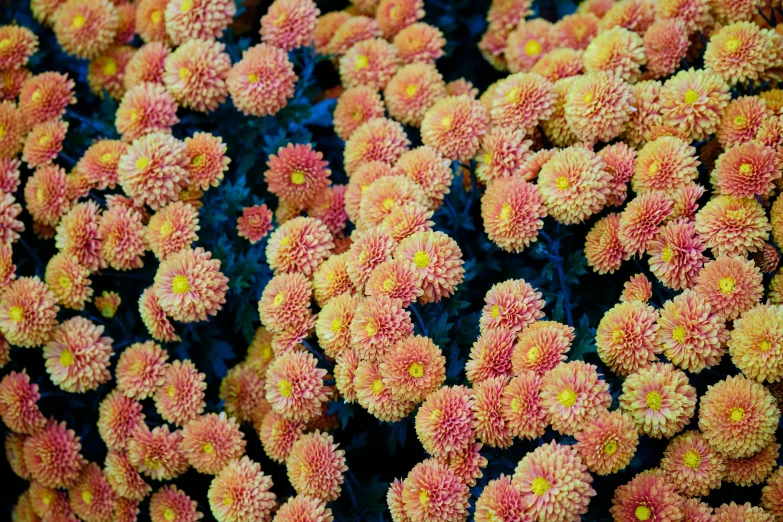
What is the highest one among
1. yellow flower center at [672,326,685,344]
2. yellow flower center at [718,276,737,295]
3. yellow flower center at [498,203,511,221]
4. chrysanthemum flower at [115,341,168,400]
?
yellow flower center at [718,276,737,295]

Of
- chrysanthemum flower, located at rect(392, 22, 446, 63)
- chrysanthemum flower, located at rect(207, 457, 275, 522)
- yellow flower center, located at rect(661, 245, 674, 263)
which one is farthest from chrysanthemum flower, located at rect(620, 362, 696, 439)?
chrysanthemum flower, located at rect(392, 22, 446, 63)

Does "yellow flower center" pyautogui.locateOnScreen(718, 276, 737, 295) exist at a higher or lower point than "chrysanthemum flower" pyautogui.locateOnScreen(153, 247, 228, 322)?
higher

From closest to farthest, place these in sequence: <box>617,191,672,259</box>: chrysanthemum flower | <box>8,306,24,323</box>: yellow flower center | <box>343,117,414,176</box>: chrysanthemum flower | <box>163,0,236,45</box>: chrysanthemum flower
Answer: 1. <box>617,191,672,259</box>: chrysanthemum flower
2. <box>8,306,24,323</box>: yellow flower center
3. <box>343,117,414,176</box>: chrysanthemum flower
4. <box>163,0,236,45</box>: chrysanthemum flower

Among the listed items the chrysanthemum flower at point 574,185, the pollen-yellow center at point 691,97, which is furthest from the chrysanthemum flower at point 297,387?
the pollen-yellow center at point 691,97

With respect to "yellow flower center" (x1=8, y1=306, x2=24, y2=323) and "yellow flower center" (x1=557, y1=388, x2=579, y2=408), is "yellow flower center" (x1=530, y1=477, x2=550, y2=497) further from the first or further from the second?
"yellow flower center" (x1=8, y1=306, x2=24, y2=323)

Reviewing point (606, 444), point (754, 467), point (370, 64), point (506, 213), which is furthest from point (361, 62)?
point (754, 467)

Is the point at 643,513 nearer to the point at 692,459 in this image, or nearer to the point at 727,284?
the point at 692,459

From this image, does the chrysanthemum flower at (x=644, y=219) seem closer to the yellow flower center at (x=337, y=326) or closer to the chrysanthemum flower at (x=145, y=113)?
the yellow flower center at (x=337, y=326)

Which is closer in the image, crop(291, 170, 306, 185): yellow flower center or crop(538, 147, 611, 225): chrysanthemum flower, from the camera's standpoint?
crop(538, 147, 611, 225): chrysanthemum flower
